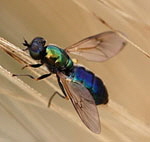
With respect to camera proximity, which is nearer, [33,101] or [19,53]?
[19,53]

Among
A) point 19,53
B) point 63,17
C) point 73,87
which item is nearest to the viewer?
point 19,53

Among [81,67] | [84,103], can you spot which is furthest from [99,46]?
[84,103]

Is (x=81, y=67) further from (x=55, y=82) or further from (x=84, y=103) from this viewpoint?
(x=84, y=103)

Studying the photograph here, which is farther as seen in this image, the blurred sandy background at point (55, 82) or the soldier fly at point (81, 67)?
the blurred sandy background at point (55, 82)

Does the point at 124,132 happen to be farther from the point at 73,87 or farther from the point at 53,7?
the point at 53,7

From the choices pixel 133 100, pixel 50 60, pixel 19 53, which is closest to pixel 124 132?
pixel 133 100
